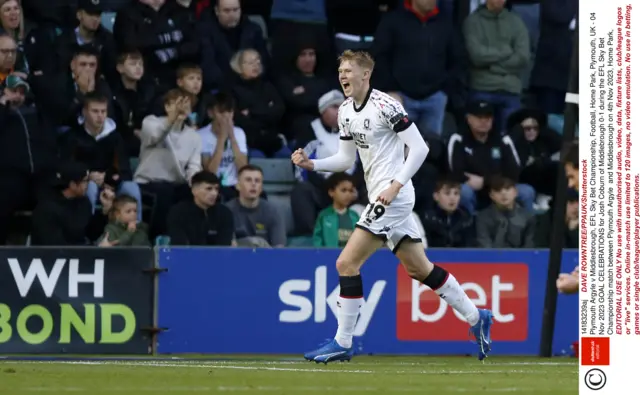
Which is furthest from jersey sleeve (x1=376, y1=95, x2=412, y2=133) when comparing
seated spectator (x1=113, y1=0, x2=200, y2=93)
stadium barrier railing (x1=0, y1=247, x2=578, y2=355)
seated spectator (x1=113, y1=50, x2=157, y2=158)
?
seated spectator (x1=113, y1=0, x2=200, y2=93)

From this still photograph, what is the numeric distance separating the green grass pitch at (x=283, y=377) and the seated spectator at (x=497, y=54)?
16.5ft

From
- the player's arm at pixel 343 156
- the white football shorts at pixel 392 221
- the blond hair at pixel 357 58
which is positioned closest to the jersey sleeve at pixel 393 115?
the blond hair at pixel 357 58

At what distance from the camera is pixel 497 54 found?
1742cm

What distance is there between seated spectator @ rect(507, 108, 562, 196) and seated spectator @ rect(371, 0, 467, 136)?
100 cm

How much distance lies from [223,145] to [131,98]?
3.62 feet

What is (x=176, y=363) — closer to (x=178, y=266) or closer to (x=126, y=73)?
(x=178, y=266)

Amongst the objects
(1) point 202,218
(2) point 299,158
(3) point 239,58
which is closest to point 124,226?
(1) point 202,218

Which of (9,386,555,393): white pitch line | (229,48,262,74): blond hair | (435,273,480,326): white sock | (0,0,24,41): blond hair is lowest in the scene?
(9,386,555,393): white pitch line

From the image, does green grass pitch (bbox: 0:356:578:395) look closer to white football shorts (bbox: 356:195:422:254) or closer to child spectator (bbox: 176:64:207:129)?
white football shorts (bbox: 356:195:422:254)

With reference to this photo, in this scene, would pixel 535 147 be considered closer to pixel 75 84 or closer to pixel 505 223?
pixel 505 223

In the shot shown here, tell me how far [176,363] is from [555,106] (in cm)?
757

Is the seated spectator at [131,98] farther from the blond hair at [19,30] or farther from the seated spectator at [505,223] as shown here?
the seated spectator at [505,223]

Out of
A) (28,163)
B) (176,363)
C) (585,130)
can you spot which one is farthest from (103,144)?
(585,130)

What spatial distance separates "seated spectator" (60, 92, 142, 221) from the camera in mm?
15195
